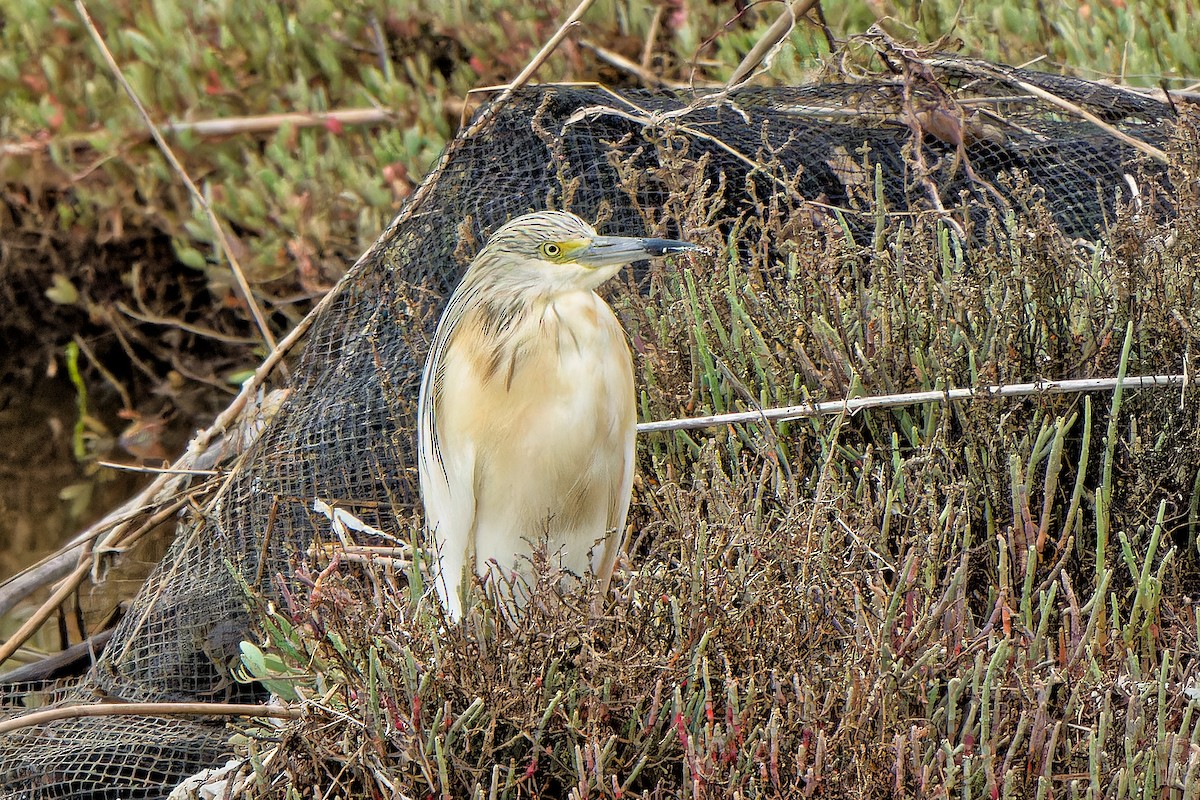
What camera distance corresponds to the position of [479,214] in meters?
3.04

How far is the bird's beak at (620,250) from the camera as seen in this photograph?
2.13m

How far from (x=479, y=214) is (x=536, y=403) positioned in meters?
0.90

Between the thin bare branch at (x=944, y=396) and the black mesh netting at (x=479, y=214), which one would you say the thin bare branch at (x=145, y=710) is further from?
the thin bare branch at (x=944, y=396)

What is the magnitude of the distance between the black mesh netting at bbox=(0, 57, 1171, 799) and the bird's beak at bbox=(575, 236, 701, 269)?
50 centimetres

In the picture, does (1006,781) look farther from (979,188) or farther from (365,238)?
(365,238)

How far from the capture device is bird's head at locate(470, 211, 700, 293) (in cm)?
215

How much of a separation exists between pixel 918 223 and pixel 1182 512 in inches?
24.0

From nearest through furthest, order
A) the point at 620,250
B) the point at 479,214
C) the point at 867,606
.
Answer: the point at 867,606 → the point at 620,250 → the point at 479,214

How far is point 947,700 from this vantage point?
180 cm

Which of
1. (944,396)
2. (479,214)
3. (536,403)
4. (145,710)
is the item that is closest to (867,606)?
(944,396)

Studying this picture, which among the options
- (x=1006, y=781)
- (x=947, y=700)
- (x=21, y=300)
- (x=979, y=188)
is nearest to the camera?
(x=1006, y=781)

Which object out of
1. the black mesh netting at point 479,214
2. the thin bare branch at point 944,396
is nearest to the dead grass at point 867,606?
the thin bare branch at point 944,396

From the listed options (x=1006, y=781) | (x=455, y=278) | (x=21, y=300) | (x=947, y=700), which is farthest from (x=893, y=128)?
(x=21, y=300)

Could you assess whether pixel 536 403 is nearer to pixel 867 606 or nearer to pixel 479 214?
pixel 867 606
